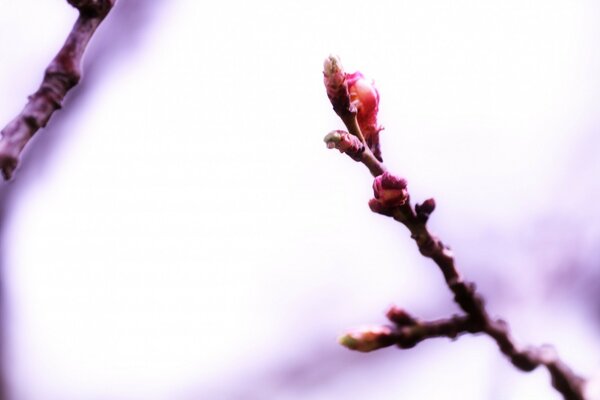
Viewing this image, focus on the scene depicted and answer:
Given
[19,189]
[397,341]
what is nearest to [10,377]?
[19,189]

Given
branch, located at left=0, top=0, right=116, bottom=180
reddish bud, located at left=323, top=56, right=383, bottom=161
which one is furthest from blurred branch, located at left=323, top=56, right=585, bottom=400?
branch, located at left=0, top=0, right=116, bottom=180

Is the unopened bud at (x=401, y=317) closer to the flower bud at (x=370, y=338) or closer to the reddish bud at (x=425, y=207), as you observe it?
the flower bud at (x=370, y=338)

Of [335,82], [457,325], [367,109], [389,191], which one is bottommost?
[457,325]

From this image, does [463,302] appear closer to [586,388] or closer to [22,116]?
[586,388]

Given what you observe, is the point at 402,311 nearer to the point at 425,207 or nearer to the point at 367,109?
the point at 425,207

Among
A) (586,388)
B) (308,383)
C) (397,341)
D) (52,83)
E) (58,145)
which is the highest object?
(58,145)

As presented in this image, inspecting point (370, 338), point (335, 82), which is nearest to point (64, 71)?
point (335, 82)
